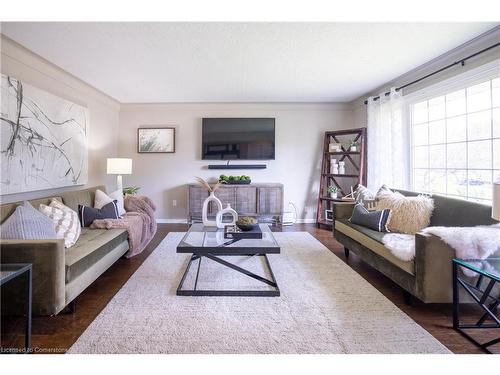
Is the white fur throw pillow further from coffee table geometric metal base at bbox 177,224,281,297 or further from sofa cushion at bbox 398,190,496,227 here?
coffee table geometric metal base at bbox 177,224,281,297

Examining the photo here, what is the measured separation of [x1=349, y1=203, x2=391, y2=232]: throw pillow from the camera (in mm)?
2447

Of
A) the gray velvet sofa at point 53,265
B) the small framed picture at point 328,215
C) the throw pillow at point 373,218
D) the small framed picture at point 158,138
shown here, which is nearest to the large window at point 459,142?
the throw pillow at point 373,218

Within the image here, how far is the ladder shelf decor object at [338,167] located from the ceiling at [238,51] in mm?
954

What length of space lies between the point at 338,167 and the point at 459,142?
6.23ft

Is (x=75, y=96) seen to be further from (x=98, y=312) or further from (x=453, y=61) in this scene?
(x=453, y=61)

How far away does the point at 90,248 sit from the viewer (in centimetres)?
197

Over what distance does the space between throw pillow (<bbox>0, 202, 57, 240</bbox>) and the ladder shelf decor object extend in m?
3.88

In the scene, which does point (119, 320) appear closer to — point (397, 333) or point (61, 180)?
point (397, 333)

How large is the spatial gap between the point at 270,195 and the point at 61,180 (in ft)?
10.2

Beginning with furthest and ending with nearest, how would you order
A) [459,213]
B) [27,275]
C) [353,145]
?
1. [353,145]
2. [459,213]
3. [27,275]

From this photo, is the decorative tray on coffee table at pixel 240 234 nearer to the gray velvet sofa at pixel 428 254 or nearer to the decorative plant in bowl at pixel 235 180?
the gray velvet sofa at pixel 428 254

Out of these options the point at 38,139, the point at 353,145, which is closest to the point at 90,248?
the point at 38,139

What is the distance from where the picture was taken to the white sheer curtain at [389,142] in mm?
3381

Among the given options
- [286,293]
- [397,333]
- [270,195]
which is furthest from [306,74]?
[397,333]
